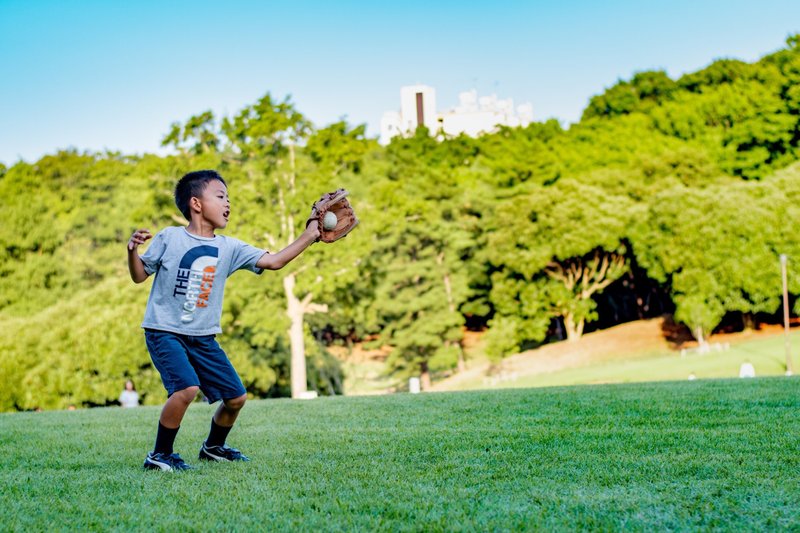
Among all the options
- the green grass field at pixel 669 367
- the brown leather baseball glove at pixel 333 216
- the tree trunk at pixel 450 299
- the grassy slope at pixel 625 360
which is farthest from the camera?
the tree trunk at pixel 450 299

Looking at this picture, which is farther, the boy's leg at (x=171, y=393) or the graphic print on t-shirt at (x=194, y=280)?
the graphic print on t-shirt at (x=194, y=280)

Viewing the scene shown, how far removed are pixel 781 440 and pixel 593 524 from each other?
2.69 meters

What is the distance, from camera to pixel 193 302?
571cm

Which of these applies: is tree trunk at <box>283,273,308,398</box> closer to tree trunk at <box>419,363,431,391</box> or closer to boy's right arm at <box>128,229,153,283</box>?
tree trunk at <box>419,363,431,391</box>

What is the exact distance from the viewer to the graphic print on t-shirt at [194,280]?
5680 millimetres

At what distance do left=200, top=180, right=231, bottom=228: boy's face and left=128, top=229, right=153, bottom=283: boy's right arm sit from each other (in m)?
0.51

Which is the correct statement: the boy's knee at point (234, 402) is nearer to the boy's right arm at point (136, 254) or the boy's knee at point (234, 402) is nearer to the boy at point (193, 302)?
the boy at point (193, 302)

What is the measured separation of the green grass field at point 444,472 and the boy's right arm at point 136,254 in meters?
1.24

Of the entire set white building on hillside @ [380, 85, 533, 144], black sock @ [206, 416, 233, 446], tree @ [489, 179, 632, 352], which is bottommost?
black sock @ [206, 416, 233, 446]

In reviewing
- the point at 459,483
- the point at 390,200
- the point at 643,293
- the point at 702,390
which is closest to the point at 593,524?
the point at 459,483

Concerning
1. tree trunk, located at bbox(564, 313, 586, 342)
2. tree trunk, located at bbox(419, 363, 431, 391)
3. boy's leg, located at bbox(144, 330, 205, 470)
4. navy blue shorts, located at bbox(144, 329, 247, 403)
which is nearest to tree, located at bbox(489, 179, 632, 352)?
tree trunk, located at bbox(564, 313, 586, 342)

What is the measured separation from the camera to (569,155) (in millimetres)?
60500

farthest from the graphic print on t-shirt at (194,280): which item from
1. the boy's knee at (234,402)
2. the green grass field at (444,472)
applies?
the green grass field at (444,472)

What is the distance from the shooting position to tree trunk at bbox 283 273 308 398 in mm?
35469
